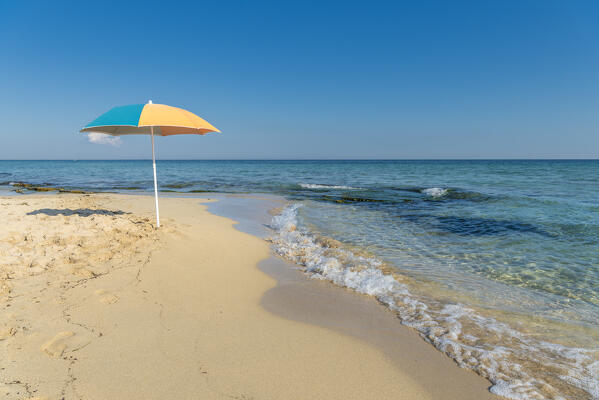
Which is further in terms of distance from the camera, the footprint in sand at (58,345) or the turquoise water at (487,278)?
the turquoise water at (487,278)

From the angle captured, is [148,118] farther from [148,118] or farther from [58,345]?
[58,345]

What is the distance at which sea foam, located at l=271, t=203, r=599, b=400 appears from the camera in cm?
245

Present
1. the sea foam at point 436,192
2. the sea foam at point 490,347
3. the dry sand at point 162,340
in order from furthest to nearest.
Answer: the sea foam at point 436,192
the sea foam at point 490,347
the dry sand at point 162,340

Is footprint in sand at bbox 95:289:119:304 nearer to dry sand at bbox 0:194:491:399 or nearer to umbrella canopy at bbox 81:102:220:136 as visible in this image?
dry sand at bbox 0:194:491:399

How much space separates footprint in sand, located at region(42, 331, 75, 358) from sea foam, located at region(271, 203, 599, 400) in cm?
329

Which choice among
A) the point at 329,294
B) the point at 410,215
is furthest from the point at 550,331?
the point at 410,215

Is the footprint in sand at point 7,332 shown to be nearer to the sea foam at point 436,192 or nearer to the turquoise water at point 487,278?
the turquoise water at point 487,278

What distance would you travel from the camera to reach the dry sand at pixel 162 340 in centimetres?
225

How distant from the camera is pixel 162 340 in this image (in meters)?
2.82

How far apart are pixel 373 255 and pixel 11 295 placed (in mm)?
5615

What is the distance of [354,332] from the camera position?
3189 millimetres

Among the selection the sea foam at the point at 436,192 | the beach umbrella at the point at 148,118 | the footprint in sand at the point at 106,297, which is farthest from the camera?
the sea foam at the point at 436,192

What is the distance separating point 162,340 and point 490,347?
3302 millimetres

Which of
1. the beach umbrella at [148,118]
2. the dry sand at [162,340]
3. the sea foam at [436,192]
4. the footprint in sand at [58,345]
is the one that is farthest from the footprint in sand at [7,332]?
the sea foam at [436,192]
